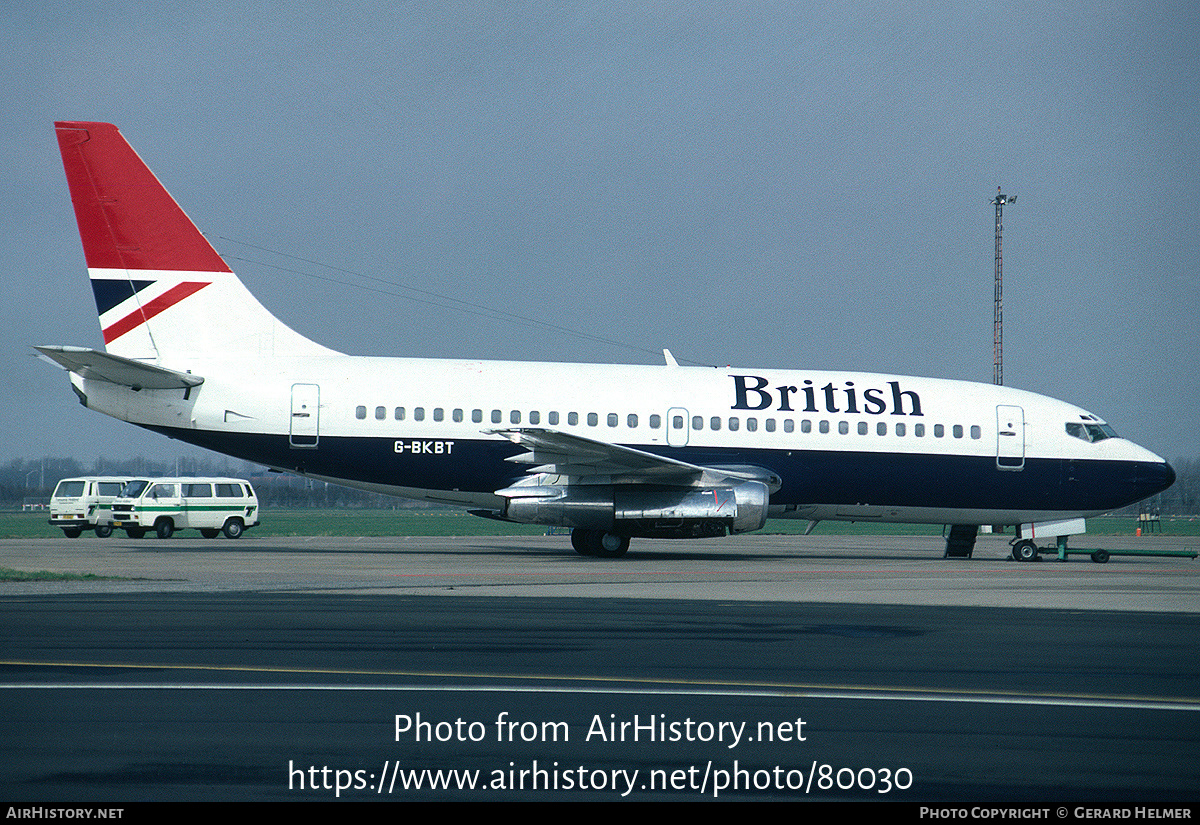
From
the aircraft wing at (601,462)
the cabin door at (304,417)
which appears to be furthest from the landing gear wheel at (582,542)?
the cabin door at (304,417)

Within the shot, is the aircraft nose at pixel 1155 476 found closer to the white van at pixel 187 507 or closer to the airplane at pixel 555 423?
the airplane at pixel 555 423

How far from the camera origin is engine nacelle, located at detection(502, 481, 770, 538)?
2361 cm

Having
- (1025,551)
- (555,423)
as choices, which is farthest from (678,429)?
(1025,551)

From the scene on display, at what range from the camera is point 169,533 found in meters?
35.9

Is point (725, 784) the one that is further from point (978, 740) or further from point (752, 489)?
point (752, 489)

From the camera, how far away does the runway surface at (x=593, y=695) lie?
555 centimetres

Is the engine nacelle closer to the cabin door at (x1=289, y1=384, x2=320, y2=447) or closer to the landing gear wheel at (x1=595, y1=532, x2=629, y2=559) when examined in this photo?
the landing gear wheel at (x1=595, y1=532, x2=629, y2=559)

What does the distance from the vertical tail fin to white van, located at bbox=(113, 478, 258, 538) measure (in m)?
11.9

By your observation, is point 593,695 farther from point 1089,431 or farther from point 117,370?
point 1089,431

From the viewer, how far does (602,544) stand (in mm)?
24984

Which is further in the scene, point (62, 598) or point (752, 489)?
point (752, 489)

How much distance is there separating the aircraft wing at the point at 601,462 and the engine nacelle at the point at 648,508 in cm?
27
